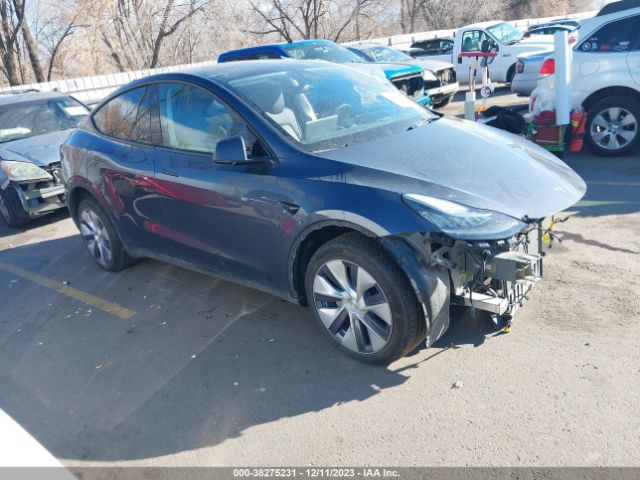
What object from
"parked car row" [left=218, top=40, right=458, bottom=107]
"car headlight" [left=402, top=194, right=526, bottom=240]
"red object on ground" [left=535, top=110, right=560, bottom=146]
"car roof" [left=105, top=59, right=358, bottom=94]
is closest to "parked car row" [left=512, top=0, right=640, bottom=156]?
"red object on ground" [left=535, top=110, right=560, bottom=146]

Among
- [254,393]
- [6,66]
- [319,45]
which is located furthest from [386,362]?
[6,66]

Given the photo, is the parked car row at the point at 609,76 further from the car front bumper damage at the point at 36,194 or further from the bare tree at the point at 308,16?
the bare tree at the point at 308,16

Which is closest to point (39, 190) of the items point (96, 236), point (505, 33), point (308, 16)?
point (96, 236)

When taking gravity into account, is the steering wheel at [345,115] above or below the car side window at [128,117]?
below

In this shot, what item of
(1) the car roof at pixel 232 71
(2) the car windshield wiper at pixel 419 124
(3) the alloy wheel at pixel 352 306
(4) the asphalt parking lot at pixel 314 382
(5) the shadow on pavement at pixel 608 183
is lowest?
(4) the asphalt parking lot at pixel 314 382

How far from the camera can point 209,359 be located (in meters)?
3.74

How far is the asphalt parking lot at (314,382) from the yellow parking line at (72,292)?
0.10 ft

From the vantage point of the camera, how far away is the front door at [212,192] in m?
3.60

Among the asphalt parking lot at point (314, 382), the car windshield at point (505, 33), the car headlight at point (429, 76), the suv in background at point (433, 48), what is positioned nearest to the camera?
the asphalt parking lot at point (314, 382)

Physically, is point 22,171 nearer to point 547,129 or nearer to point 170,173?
point 170,173

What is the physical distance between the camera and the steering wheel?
3.86 metres

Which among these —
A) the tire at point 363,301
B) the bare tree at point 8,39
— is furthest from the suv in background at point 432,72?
the bare tree at point 8,39

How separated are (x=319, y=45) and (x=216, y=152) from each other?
8.55 m

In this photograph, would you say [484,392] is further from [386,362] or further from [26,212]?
[26,212]
